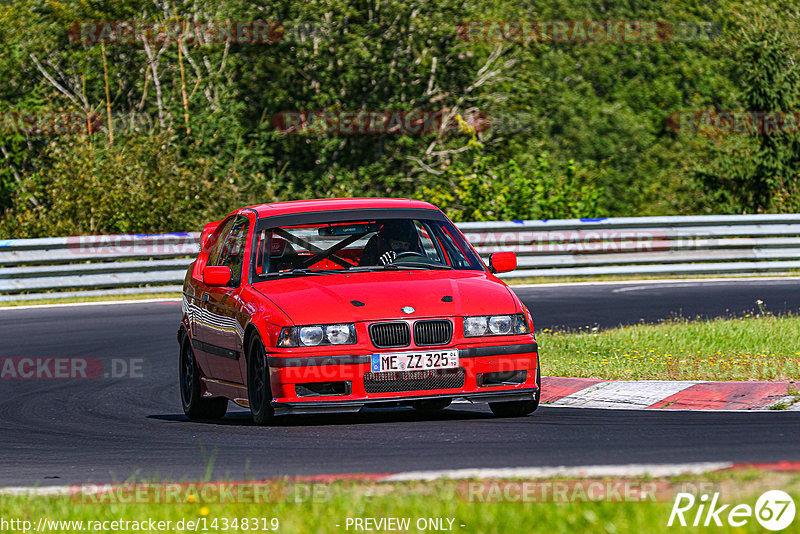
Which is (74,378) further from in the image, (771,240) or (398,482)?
(771,240)

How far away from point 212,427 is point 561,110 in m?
46.9

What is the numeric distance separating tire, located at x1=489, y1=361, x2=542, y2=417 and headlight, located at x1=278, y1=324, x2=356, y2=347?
1.22 m

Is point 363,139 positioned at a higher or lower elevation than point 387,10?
lower

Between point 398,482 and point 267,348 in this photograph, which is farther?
point 267,348

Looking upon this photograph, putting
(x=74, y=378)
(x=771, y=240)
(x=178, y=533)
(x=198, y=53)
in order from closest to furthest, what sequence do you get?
(x=178, y=533) → (x=74, y=378) → (x=771, y=240) → (x=198, y=53)

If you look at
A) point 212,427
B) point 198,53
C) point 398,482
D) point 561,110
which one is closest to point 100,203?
point 198,53

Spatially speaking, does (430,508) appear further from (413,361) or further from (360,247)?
(360,247)

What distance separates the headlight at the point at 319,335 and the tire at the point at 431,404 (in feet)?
2.14

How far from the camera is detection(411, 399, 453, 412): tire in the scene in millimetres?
8992

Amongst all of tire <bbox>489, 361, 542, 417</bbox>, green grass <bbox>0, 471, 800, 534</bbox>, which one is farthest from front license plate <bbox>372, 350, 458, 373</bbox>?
green grass <bbox>0, 471, 800, 534</bbox>

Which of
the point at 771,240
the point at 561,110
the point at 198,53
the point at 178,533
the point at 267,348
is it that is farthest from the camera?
the point at 561,110

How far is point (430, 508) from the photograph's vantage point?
5.57 m

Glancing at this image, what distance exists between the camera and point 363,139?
3362 cm

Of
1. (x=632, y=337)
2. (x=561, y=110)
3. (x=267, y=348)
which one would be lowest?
(x=561, y=110)
